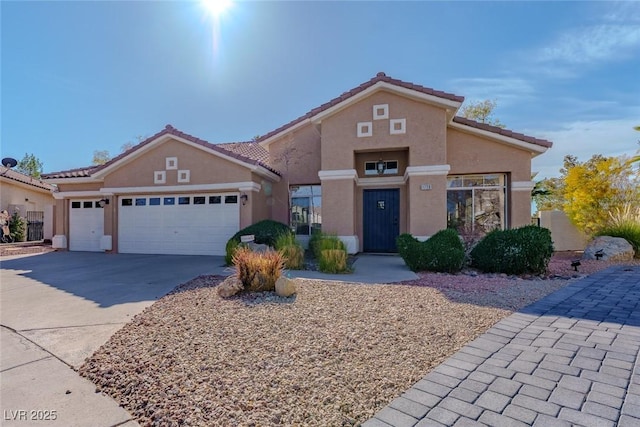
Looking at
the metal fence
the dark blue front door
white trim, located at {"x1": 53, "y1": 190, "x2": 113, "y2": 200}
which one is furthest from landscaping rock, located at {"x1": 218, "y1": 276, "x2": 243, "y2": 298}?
the metal fence

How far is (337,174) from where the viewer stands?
41.3 feet

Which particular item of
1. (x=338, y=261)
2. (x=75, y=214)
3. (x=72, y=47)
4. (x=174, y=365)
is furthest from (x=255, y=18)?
(x=75, y=214)

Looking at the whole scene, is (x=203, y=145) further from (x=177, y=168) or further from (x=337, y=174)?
(x=337, y=174)

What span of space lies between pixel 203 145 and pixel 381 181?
765cm

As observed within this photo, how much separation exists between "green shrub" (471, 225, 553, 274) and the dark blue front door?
15.9 feet

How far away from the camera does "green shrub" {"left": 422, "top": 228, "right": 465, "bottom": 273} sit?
8.99m

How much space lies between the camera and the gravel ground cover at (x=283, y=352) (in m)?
2.71

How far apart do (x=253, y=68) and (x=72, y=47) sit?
260 inches

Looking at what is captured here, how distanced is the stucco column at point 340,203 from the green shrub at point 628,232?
959 cm

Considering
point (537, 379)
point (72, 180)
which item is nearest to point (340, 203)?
point (537, 379)

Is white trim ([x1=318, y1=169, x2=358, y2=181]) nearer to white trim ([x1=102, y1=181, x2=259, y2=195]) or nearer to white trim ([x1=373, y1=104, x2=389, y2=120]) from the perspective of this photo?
white trim ([x1=373, y1=104, x2=389, y2=120])

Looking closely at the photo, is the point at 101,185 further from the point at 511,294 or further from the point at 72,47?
the point at 511,294

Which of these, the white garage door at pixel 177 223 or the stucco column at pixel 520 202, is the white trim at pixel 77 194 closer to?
the white garage door at pixel 177 223

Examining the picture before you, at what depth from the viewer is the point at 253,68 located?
13.3 m
